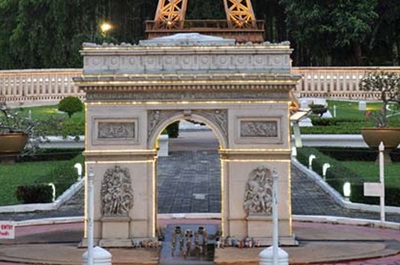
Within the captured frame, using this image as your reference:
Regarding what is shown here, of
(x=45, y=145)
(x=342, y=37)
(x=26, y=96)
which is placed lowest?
(x=45, y=145)

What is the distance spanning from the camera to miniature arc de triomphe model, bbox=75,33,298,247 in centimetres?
1672

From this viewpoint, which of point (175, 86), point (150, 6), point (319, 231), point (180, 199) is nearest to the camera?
point (175, 86)

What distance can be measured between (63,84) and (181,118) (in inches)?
1440

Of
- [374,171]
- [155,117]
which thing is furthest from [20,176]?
[374,171]

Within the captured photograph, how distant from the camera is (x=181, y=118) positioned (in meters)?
16.8

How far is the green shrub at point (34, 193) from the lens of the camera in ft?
76.3

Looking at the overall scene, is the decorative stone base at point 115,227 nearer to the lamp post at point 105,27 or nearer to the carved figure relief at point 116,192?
the carved figure relief at point 116,192

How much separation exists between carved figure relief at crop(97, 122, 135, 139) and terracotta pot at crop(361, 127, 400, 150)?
40.1 feet

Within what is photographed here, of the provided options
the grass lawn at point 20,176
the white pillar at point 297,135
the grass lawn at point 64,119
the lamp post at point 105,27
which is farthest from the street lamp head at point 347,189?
the lamp post at point 105,27

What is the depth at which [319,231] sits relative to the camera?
18734mm

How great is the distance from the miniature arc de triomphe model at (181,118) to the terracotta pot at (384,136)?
1069 centimetres

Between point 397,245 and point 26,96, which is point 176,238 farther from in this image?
point 26,96

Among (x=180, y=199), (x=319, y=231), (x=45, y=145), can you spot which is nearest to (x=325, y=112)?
(x=45, y=145)

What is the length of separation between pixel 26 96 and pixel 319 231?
37.2m
